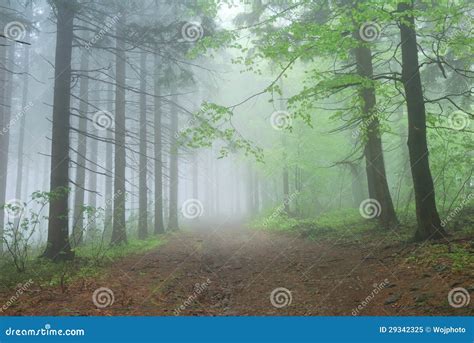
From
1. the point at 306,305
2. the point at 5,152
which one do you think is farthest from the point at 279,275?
the point at 5,152

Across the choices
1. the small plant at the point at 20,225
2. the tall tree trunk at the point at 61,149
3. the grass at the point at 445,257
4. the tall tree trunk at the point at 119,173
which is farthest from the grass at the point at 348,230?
the small plant at the point at 20,225

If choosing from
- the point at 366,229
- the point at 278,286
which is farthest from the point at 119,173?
the point at 366,229

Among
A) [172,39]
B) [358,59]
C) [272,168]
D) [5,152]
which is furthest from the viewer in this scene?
[272,168]

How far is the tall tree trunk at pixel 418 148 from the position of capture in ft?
27.0

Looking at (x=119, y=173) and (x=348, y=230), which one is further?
(x=119, y=173)

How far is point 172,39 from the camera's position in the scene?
10531mm

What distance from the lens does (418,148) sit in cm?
845

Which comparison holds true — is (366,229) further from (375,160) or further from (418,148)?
(418,148)

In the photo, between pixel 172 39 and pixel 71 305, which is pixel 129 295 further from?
pixel 172 39

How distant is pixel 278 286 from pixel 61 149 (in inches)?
267

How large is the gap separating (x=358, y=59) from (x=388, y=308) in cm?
959

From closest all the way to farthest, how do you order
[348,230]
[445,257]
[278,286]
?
[445,257], [278,286], [348,230]

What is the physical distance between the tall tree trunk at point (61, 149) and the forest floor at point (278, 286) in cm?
156

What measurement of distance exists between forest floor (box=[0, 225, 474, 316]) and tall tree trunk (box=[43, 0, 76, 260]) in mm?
1564
